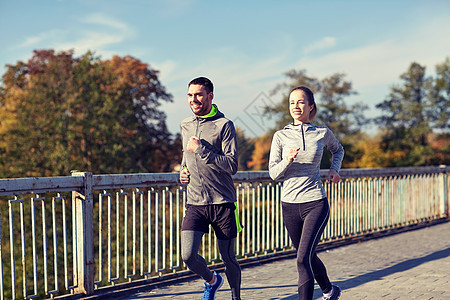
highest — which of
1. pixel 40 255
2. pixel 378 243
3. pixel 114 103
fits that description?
pixel 114 103

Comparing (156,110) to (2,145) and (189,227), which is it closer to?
(2,145)

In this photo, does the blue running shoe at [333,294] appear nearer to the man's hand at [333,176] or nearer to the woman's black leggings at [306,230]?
the woman's black leggings at [306,230]

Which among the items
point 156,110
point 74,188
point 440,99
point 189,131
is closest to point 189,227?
point 189,131

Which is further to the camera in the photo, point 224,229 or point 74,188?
point 74,188

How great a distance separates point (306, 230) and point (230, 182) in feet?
2.38

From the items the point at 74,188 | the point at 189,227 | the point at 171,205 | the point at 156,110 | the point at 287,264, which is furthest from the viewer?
the point at 156,110

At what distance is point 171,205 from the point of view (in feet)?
22.6

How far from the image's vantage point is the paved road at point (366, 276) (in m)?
5.80

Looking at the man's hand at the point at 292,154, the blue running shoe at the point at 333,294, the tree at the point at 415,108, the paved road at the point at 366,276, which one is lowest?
the paved road at the point at 366,276

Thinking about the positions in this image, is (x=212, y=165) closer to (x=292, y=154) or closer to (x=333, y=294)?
(x=292, y=154)

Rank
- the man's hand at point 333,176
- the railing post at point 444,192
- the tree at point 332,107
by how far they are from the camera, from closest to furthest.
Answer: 1. the man's hand at point 333,176
2. the railing post at point 444,192
3. the tree at point 332,107

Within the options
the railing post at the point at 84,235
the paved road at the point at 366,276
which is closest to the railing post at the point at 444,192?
the paved road at the point at 366,276

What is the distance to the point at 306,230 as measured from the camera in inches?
177

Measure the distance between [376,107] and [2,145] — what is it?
1768 inches
